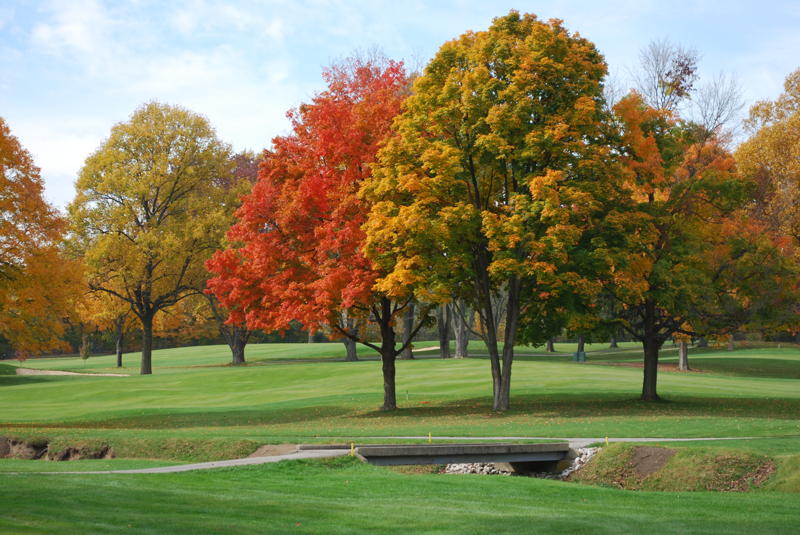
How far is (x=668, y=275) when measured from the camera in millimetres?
30734

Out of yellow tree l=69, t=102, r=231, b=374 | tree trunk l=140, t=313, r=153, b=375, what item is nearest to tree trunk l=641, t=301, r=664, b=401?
yellow tree l=69, t=102, r=231, b=374

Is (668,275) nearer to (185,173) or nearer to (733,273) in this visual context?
(733,273)

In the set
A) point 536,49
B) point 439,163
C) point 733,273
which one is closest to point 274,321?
point 439,163

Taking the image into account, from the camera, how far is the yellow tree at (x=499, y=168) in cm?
2805

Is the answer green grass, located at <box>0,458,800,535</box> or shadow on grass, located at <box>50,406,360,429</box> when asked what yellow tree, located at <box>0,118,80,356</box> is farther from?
green grass, located at <box>0,458,800,535</box>

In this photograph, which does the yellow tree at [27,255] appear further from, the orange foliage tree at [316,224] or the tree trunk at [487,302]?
the tree trunk at [487,302]

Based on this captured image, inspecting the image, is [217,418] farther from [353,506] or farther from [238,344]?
[238,344]

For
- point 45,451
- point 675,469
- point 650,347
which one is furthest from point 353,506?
point 650,347

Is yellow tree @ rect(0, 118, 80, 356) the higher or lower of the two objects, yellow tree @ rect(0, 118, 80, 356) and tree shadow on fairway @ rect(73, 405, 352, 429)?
the higher

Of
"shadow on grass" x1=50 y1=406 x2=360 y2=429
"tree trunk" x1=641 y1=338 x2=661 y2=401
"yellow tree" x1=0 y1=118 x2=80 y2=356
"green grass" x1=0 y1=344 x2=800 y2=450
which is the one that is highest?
"yellow tree" x1=0 y1=118 x2=80 y2=356

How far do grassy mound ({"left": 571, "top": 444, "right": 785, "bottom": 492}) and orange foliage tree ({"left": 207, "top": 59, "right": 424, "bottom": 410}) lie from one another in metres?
12.5

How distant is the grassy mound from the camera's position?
16.8m

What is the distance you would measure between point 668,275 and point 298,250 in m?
14.2

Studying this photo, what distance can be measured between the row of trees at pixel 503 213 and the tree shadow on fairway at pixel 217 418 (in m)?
3.20
